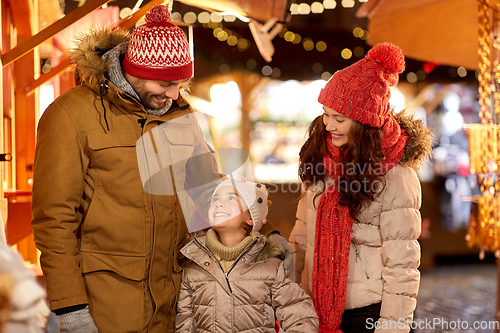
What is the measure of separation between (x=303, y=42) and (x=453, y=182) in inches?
120

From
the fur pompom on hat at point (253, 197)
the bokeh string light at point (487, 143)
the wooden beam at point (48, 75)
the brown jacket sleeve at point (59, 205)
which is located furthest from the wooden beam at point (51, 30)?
the bokeh string light at point (487, 143)

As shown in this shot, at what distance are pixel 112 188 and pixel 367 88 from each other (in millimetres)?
1026

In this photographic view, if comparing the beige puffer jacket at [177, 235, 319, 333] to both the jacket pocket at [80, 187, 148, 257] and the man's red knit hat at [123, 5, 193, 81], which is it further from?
the man's red knit hat at [123, 5, 193, 81]

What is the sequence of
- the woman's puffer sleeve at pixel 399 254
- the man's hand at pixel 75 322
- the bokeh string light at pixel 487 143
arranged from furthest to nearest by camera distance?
the bokeh string light at pixel 487 143
the woman's puffer sleeve at pixel 399 254
the man's hand at pixel 75 322

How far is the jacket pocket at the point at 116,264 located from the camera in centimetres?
154

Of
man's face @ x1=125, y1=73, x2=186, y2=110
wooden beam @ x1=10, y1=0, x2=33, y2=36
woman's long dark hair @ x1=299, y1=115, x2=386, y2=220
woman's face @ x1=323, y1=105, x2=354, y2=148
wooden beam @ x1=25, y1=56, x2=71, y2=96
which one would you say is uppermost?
wooden beam @ x1=10, y1=0, x2=33, y2=36

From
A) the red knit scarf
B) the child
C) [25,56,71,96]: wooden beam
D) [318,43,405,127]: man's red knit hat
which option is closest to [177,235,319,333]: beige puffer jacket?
the child

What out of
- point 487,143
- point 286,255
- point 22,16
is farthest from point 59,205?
point 487,143

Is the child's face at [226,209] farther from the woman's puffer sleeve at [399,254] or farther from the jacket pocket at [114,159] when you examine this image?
the woman's puffer sleeve at [399,254]

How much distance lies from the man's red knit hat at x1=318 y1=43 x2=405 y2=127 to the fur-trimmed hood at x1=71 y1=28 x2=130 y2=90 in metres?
0.85

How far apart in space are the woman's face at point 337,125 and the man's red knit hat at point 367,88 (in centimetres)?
3

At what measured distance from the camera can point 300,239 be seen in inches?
83.4

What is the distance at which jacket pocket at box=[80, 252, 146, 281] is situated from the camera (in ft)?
5.06

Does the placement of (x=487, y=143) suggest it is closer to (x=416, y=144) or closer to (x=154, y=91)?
(x=416, y=144)
